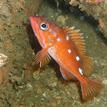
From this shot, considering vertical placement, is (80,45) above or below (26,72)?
above

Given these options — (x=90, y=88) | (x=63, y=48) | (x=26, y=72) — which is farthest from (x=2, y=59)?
(x=90, y=88)

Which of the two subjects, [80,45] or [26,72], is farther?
[26,72]

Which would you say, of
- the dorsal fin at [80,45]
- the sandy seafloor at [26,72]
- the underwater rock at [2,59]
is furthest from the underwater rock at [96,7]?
the underwater rock at [2,59]

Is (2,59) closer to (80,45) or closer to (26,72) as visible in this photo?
(26,72)

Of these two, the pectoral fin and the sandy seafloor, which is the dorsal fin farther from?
the sandy seafloor

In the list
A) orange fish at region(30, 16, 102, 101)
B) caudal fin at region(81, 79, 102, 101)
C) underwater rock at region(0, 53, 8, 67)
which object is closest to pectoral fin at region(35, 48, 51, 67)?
orange fish at region(30, 16, 102, 101)

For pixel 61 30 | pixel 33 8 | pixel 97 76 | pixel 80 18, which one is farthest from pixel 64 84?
pixel 80 18

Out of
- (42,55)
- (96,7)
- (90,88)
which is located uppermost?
(96,7)

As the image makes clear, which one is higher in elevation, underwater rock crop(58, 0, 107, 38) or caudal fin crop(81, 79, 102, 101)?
underwater rock crop(58, 0, 107, 38)

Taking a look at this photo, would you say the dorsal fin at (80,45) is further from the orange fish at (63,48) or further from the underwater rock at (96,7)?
the underwater rock at (96,7)
